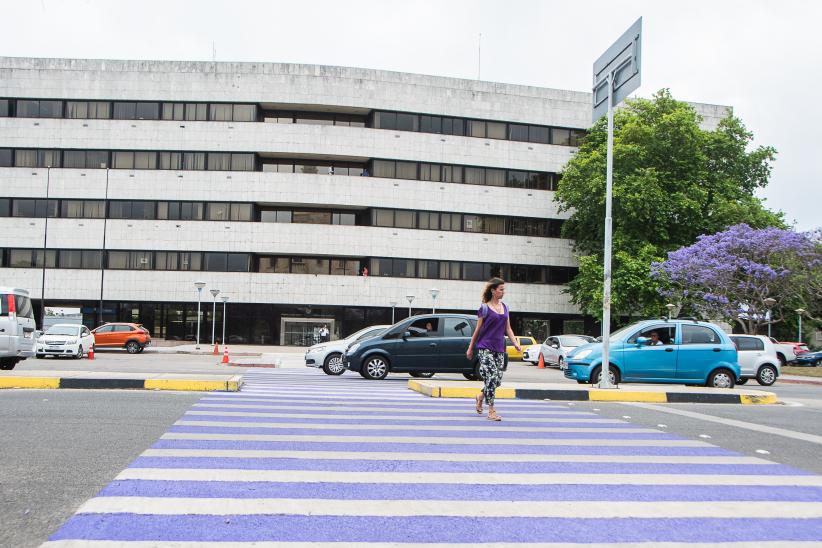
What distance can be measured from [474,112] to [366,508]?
49.6 metres

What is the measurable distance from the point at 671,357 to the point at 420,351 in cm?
609

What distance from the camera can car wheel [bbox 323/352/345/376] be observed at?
2123cm

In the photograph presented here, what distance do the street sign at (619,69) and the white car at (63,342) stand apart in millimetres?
22971

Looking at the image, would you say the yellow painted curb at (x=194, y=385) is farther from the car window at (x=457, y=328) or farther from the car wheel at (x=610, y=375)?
the car wheel at (x=610, y=375)

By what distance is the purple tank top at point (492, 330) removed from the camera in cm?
971

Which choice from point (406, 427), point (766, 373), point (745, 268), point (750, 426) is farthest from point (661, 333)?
point (745, 268)

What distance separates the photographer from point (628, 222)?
4391cm

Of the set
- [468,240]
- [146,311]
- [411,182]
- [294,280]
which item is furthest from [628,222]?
[146,311]

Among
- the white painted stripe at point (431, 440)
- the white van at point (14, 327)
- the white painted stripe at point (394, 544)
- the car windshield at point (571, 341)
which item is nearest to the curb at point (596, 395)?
the white painted stripe at point (431, 440)

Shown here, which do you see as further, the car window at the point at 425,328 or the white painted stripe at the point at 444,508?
the car window at the point at 425,328

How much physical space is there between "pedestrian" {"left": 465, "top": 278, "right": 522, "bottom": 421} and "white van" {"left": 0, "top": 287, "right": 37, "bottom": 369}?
46.9 ft

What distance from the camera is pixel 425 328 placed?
1866cm

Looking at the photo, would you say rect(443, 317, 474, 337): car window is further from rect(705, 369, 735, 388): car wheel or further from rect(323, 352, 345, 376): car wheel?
rect(705, 369, 735, 388): car wheel

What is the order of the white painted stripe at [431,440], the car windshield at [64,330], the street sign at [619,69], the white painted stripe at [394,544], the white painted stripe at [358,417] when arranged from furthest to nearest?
the car windshield at [64,330] → the street sign at [619,69] → the white painted stripe at [358,417] → the white painted stripe at [431,440] → the white painted stripe at [394,544]
